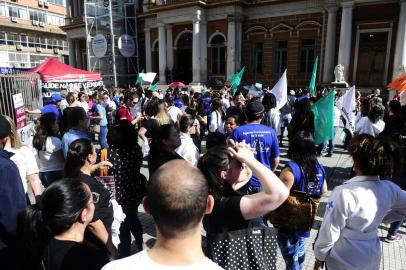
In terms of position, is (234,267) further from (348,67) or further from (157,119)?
(348,67)

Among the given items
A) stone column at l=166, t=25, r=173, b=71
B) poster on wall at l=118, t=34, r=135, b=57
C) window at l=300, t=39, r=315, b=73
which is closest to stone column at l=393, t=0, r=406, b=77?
window at l=300, t=39, r=315, b=73

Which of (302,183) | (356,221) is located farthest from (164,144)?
(356,221)

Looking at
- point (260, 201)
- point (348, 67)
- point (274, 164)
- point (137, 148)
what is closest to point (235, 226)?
point (260, 201)

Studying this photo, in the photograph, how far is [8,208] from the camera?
2.33 m

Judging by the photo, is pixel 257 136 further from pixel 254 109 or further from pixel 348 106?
pixel 348 106

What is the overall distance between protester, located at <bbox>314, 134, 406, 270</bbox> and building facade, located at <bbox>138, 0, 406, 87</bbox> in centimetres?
1669

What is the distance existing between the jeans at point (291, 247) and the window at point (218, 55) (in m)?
21.2

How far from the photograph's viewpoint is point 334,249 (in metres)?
2.19

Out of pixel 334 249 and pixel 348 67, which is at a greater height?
pixel 348 67

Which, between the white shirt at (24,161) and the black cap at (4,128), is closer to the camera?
the black cap at (4,128)

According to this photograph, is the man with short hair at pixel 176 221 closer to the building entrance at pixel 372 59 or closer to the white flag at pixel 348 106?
the white flag at pixel 348 106

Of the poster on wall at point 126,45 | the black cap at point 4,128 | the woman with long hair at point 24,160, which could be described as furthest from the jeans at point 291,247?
the poster on wall at point 126,45

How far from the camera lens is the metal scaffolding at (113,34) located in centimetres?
2670

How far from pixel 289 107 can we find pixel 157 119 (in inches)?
242
